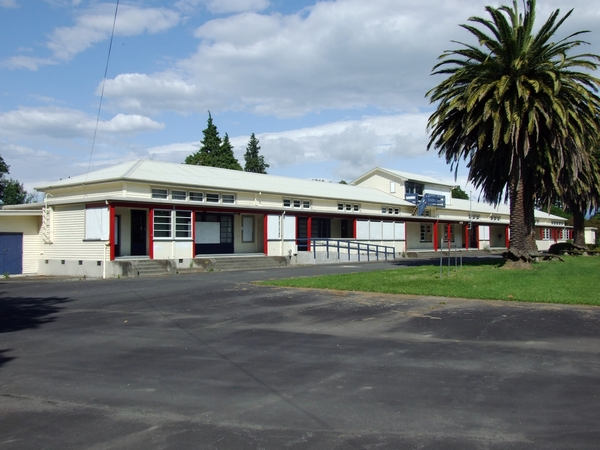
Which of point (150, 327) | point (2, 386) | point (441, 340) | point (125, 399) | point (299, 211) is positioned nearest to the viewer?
point (125, 399)

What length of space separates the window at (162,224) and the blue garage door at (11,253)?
7.13 metres

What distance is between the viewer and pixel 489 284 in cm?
1734

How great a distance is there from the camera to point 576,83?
20.6 m

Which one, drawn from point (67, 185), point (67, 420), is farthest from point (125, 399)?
point (67, 185)

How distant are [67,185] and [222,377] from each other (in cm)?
2606

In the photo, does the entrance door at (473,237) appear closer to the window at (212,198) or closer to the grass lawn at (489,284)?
the window at (212,198)

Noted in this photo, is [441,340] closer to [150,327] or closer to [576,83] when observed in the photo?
[150,327]

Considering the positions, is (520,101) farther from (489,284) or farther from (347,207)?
(347,207)

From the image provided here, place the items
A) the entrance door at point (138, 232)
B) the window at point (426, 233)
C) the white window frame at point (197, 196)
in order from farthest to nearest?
the window at point (426, 233), the white window frame at point (197, 196), the entrance door at point (138, 232)

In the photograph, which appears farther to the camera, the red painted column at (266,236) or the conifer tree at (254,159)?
the conifer tree at (254,159)

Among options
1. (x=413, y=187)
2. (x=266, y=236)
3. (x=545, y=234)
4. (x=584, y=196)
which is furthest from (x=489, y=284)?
(x=545, y=234)

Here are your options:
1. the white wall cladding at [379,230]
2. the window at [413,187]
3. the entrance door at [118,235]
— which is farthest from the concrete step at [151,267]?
the window at [413,187]

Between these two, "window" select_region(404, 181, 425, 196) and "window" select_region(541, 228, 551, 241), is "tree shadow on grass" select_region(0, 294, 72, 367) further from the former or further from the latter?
"window" select_region(541, 228, 551, 241)

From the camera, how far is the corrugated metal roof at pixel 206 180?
28422 millimetres
